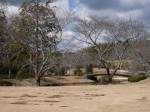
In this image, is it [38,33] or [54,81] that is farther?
[54,81]

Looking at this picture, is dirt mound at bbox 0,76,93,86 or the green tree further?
dirt mound at bbox 0,76,93,86

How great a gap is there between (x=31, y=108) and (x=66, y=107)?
1539 millimetres

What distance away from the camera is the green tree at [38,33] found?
37531 mm

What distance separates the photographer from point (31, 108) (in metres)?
14.4

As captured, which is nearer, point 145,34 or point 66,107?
point 66,107

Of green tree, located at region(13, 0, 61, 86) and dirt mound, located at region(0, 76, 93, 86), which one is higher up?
green tree, located at region(13, 0, 61, 86)

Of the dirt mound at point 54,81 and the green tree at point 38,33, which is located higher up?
the green tree at point 38,33

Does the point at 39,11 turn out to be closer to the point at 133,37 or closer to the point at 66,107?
the point at 133,37

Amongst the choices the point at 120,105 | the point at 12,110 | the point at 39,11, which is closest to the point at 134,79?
the point at 39,11

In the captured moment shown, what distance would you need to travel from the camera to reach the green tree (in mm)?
37531

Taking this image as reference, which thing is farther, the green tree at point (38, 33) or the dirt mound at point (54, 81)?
the dirt mound at point (54, 81)

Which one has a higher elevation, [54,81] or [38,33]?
[38,33]

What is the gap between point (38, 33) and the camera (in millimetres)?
37656

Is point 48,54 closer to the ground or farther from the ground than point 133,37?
closer to the ground
